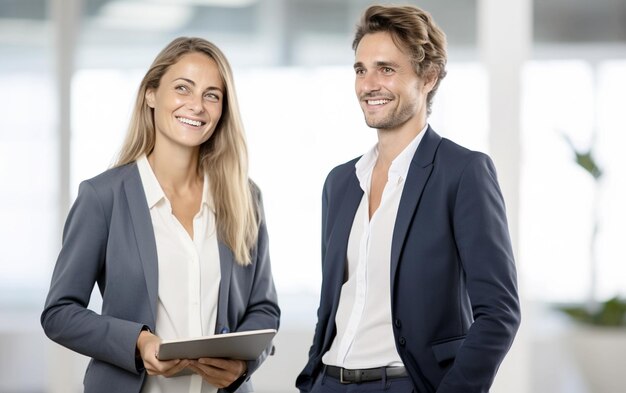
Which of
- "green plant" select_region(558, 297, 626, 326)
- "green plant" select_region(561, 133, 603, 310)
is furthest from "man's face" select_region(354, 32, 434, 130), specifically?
"green plant" select_region(558, 297, 626, 326)

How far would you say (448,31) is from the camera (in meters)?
4.93

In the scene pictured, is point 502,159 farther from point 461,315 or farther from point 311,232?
point 461,315

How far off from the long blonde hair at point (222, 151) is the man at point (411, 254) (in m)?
0.27

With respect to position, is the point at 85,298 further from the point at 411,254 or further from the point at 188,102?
the point at 411,254

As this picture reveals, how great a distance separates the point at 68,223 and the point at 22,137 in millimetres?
3216

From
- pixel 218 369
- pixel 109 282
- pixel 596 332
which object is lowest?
pixel 596 332

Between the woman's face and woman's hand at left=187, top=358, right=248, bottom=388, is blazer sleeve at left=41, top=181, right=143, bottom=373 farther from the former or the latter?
the woman's face

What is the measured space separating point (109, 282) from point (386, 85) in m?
0.95

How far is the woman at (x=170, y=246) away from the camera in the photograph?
93.8 inches

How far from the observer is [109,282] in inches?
95.5

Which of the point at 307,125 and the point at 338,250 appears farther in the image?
the point at 307,125

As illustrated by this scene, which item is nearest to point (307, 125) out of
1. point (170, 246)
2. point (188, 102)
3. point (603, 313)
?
point (603, 313)

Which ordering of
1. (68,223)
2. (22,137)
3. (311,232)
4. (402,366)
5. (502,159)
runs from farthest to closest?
(22,137), (311,232), (502,159), (68,223), (402,366)

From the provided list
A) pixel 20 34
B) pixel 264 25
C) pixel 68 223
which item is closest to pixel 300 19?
pixel 264 25
